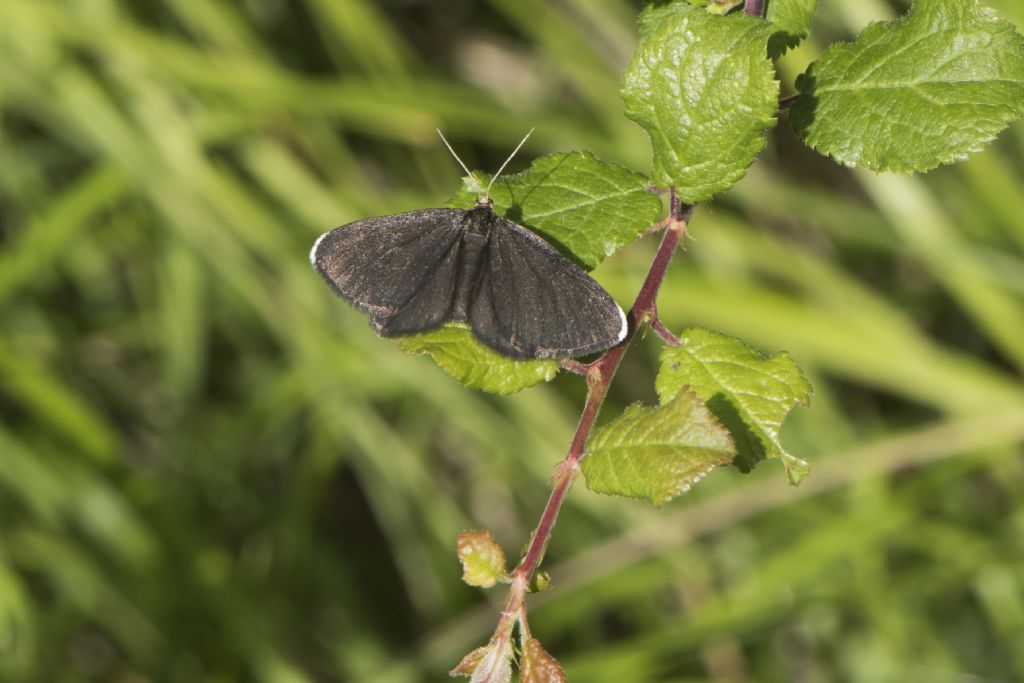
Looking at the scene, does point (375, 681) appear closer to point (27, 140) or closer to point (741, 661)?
point (741, 661)

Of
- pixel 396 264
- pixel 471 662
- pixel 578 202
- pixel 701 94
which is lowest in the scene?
pixel 471 662

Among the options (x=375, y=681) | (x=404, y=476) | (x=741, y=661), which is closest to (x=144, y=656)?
(x=375, y=681)

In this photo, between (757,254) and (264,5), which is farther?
(264,5)

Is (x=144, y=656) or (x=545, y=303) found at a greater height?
(x=545, y=303)

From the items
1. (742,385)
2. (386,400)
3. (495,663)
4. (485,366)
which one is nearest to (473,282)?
(485,366)

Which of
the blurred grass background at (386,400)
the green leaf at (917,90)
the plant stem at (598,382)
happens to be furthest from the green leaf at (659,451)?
the blurred grass background at (386,400)

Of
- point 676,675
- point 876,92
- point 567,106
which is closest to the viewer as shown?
point 876,92

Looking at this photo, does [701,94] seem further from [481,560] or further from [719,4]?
[481,560]

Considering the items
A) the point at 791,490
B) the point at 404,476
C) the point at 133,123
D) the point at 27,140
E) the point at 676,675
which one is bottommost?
the point at 676,675
